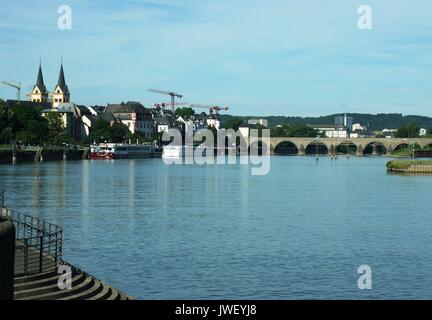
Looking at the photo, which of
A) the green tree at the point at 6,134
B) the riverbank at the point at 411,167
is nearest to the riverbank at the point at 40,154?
the green tree at the point at 6,134

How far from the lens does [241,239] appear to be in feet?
155

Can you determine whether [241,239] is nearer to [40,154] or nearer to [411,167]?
[411,167]

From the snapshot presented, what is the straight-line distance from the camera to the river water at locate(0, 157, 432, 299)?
3347cm

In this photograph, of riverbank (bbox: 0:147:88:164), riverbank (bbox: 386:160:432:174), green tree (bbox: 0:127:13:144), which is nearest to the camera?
riverbank (bbox: 386:160:432:174)

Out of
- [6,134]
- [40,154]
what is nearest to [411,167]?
[40,154]

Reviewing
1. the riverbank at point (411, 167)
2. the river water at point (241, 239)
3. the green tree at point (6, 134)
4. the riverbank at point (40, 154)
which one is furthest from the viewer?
the green tree at point (6, 134)

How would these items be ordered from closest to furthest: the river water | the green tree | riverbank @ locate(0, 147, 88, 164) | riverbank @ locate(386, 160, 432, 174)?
the river water, riverbank @ locate(386, 160, 432, 174), riverbank @ locate(0, 147, 88, 164), the green tree

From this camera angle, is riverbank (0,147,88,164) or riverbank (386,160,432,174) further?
riverbank (0,147,88,164)

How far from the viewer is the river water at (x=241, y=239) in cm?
3347

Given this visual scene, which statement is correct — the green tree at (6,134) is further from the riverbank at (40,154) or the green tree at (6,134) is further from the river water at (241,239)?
the river water at (241,239)

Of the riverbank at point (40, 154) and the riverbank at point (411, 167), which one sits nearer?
the riverbank at point (411, 167)

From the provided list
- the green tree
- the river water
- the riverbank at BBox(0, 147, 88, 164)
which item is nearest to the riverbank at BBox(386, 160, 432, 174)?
the river water

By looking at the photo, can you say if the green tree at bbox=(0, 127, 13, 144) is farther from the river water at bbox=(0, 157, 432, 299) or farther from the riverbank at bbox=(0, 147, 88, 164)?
the river water at bbox=(0, 157, 432, 299)

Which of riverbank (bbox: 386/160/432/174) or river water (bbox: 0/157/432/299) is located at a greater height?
riverbank (bbox: 386/160/432/174)
